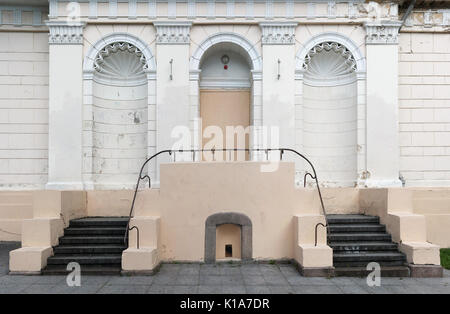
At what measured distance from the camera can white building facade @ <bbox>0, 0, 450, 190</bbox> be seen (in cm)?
1232

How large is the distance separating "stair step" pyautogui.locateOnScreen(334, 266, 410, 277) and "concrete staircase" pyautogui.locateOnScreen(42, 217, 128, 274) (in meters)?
4.69

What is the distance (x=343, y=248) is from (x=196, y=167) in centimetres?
386

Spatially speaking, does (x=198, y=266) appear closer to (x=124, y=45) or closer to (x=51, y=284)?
(x=51, y=284)

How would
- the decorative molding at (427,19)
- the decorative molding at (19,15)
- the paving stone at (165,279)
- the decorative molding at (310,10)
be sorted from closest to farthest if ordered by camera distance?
the paving stone at (165,279), the decorative molding at (310,10), the decorative molding at (19,15), the decorative molding at (427,19)

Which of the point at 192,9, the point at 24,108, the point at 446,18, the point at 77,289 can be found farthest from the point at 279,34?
the point at 77,289

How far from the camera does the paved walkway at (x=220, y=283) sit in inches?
288

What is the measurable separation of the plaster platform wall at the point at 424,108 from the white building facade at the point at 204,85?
33 mm

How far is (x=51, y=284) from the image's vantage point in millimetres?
7734

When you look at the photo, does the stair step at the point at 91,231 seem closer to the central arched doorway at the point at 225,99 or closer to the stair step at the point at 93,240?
the stair step at the point at 93,240

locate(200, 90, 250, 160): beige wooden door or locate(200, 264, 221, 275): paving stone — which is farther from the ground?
locate(200, 90, 250, 160): beige wooden door

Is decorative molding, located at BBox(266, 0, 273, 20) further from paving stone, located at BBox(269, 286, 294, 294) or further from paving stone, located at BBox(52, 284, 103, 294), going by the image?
paving stone, located at BBox(52, 284, 103, 294)

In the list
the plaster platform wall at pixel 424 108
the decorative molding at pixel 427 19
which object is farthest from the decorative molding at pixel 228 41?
the decorative molding at pixel 427 19

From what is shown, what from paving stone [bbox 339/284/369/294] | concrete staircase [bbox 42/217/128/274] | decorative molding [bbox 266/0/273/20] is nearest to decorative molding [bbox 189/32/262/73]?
decorative molding [bbox 266/0/273/20]

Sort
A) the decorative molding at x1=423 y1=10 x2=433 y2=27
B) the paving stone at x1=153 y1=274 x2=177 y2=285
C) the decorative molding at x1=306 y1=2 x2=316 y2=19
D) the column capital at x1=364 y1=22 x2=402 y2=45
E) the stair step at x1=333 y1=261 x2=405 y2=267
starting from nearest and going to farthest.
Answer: the paving stone at x1=153 y1=274 x2=177 y2=285 < the stair step at x1=333 y1=261 x2=405 y2=267 < the column capital at x1=364 y1=22 x2=402 y2=45 < the decorative molding at x1=306 y1=2 x2=316 y2=19 < the decorative molding at x1=423 y1=10 x2=433 y2=27
